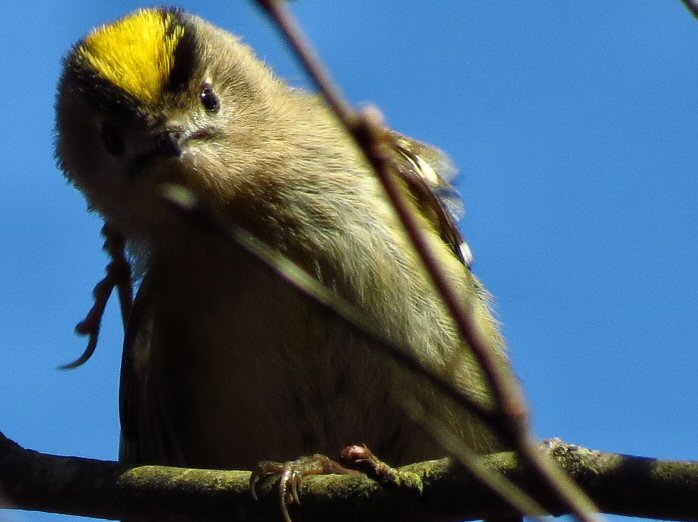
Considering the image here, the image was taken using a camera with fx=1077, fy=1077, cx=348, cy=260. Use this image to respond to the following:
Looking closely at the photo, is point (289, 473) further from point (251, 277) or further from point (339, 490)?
point (251, 277)

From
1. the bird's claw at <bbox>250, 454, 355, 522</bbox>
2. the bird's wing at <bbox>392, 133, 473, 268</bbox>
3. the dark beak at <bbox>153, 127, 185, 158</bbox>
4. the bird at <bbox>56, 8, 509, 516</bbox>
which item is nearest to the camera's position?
the bird's claw at <bbox>250, 454, 355, 522</bbox>

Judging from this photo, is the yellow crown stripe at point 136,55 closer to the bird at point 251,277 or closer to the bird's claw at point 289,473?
the bird at point 251,277

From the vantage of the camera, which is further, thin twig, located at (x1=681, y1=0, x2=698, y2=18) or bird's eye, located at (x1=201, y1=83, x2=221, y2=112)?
bird's eye, located at (x1=201, y1=83, x2=221, y2=112)

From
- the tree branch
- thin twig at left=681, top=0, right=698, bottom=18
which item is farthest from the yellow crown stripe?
thin twig at left=681, top=0, right=698, bottom=18

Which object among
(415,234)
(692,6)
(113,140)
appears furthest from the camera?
(113,140)

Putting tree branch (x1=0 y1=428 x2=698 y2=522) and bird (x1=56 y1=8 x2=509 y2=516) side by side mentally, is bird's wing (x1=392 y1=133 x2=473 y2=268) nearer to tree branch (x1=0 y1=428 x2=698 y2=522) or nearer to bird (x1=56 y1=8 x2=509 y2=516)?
bird (x1=56 y1=8 x2=509 y2=516)

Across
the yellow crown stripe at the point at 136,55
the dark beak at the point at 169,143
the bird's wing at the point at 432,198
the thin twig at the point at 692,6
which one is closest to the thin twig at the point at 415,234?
the thin twig at the point at 692,6

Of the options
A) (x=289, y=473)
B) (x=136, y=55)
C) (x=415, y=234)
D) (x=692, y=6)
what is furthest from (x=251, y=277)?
(x=415, y=234)
